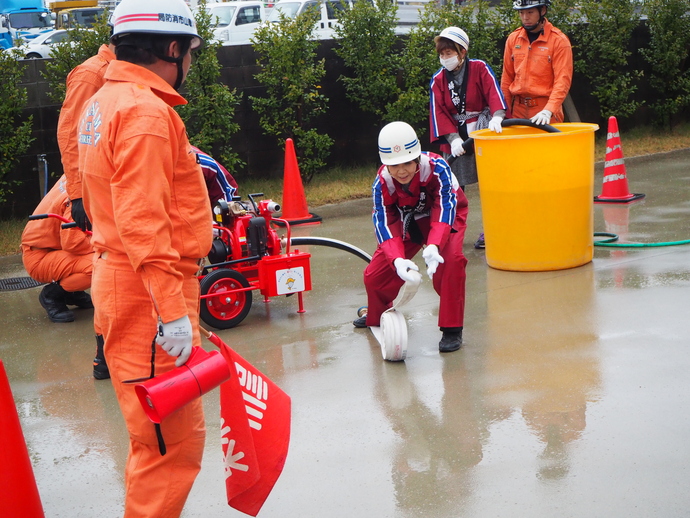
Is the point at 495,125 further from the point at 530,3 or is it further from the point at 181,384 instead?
the point at 181,384

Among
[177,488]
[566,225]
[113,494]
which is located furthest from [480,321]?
[177,488]

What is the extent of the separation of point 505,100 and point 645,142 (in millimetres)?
6349

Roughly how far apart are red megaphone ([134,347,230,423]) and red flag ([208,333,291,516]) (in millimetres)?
199

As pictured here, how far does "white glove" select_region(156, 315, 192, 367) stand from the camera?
2.51 metres

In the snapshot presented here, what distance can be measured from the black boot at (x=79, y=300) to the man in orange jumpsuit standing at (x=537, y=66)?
12.4 feet

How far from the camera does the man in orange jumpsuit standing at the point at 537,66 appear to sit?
23.1ft

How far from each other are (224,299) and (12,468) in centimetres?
270

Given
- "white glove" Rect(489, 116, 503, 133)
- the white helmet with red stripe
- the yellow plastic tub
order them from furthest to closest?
1. "white glove" Rect(489, 116, 503, 133)
2. the yellow plastic tub
3. the white helmet with red stripe

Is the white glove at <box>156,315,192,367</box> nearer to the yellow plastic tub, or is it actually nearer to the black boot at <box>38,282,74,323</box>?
the black boot at <box>38,282,74,323</box>

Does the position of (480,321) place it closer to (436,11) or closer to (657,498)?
(657,498)

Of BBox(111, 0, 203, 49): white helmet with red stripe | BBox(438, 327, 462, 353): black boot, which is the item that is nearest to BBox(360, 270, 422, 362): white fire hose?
BBox(438, 327, 462, 353): black boot

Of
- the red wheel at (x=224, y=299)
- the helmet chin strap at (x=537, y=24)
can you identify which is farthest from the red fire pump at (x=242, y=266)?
the helmet chin strap at (x=537, y=24)

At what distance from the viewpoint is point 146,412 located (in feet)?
8.50

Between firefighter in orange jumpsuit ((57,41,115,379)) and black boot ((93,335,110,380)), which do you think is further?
black boot ((93,335,110,380))
